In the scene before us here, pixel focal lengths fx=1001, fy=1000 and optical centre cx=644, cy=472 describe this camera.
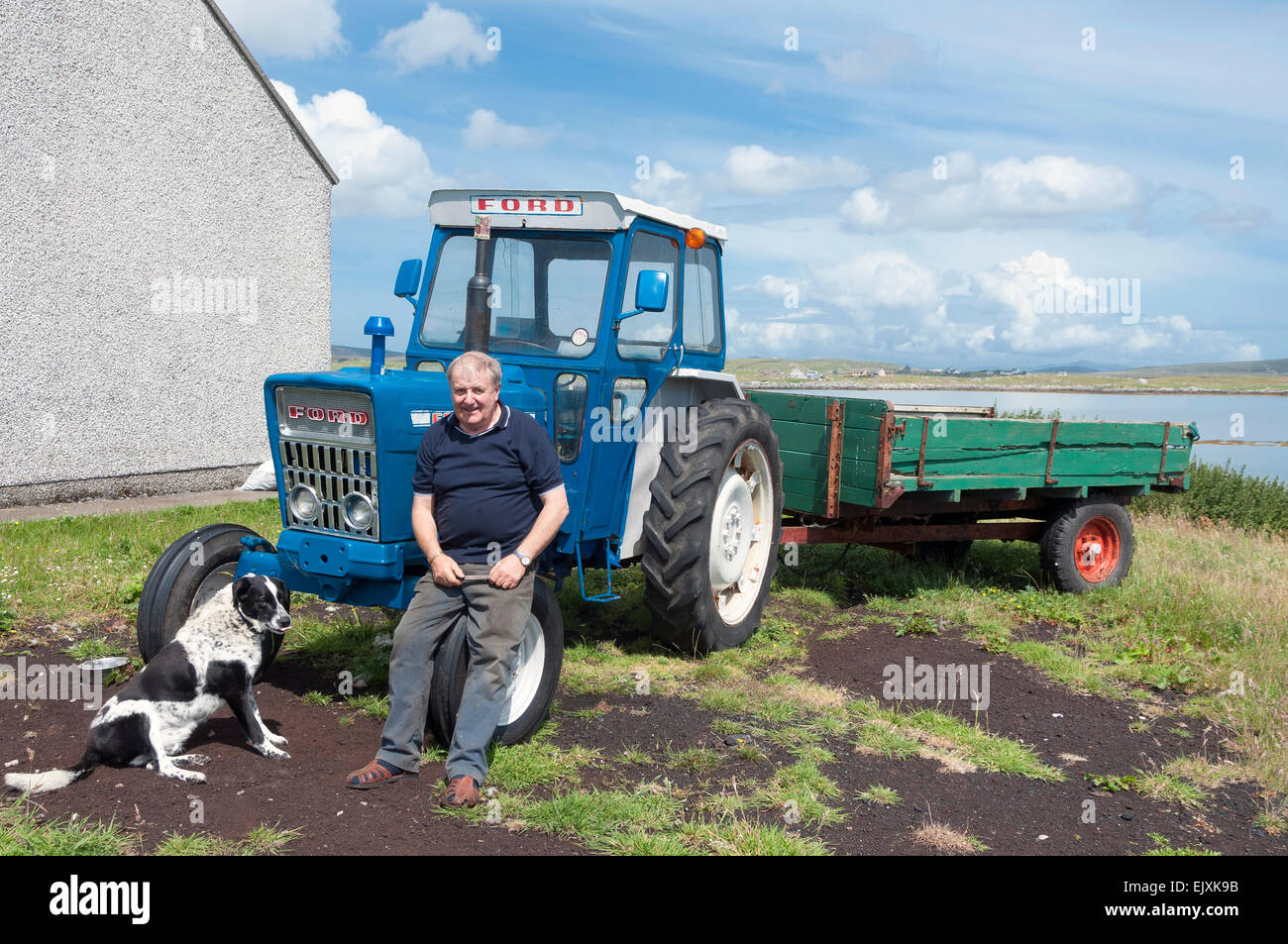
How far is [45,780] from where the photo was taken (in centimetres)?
389

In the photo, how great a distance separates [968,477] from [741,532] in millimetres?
2062

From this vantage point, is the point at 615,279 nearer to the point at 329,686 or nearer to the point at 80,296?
the point at 329,686

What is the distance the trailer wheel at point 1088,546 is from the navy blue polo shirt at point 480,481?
5.52 m

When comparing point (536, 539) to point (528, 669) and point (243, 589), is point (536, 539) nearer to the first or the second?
point (528, 669)

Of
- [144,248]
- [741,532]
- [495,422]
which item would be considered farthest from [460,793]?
[144,248]

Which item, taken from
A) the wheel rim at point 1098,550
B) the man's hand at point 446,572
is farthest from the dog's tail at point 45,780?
the wheel rim at point 1098,550

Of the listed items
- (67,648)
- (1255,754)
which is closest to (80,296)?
(67,648)

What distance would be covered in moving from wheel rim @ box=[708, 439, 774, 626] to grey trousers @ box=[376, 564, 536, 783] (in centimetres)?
193

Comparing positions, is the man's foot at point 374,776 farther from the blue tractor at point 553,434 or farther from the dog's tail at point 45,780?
the dog's tail at point 45,780

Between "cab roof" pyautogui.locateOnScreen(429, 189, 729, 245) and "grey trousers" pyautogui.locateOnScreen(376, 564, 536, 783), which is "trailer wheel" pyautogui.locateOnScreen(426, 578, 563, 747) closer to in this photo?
"grey trousers" pyautogui.locateOnScreen(376, 564, 536, 783)

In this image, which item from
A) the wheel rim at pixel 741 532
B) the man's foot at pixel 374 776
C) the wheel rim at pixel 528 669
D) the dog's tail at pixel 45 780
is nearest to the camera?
the dog's tail at pixel 45 780

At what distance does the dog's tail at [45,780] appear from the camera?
3.86m

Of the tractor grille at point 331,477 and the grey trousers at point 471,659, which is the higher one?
the tractor grille at point 331,477

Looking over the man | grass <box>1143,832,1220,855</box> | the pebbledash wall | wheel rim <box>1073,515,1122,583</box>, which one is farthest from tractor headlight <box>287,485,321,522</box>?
the pebbledash wall
